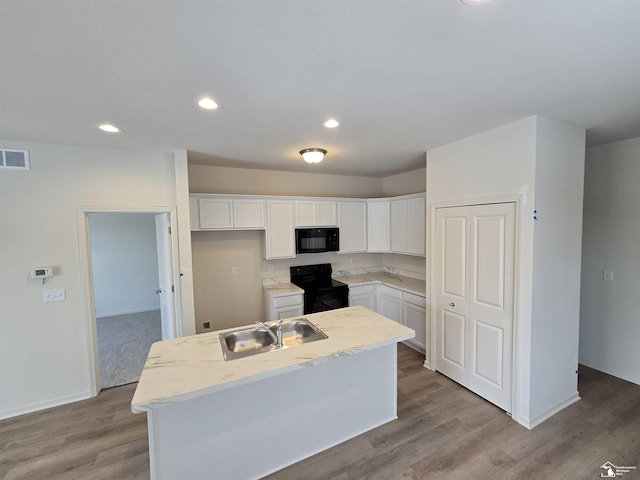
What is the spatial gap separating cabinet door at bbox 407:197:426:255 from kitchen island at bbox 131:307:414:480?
175cm

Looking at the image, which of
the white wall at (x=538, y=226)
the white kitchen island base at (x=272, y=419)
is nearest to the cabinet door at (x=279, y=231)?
the white kitchen island base at (x=272, y=419)

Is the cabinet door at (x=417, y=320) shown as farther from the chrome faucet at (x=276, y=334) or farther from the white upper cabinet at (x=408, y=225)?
the chrome faucet at (x=276, y=334)

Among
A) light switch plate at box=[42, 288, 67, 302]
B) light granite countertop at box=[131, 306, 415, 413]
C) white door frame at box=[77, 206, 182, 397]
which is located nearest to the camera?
light granite countertop at box=[131, 306, 415, 413]

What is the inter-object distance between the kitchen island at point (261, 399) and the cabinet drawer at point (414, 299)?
1.30 metres

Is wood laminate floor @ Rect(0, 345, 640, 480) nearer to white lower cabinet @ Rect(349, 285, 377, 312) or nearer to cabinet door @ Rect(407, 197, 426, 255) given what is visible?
white lower cabinet @ Rect(349, 285, 377, 312)

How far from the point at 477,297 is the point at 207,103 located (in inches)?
115

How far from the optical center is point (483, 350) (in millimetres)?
2785

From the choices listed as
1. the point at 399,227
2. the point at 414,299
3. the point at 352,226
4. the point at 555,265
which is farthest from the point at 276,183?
the point at 555,265

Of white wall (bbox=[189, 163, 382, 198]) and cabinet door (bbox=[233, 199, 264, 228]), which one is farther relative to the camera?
white wall (bbox=[189, 163, 382, 198])

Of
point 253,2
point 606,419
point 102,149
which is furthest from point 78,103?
point 606,419

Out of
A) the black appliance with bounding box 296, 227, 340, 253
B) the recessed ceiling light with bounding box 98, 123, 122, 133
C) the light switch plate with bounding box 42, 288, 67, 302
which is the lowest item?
the light switch plate with bounding box 42, 288, 67, 302

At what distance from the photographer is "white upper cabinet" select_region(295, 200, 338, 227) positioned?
4.19 m

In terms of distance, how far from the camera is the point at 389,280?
4.50m

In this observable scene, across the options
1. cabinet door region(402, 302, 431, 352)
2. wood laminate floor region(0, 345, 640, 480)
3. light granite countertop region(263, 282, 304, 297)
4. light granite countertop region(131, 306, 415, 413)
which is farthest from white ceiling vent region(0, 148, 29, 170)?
cabinet door region(402, 302, 431, 352)
